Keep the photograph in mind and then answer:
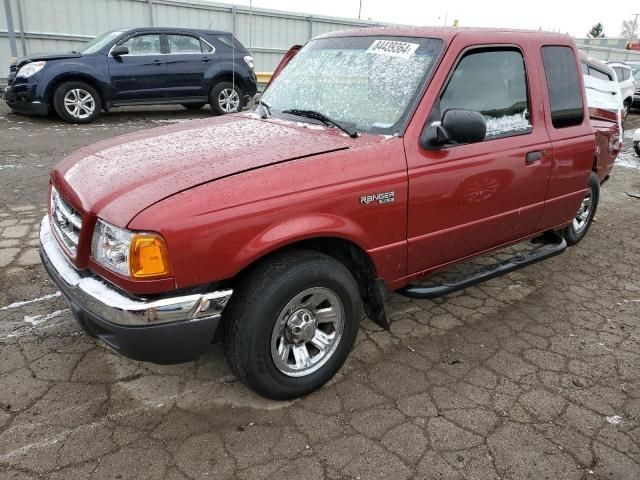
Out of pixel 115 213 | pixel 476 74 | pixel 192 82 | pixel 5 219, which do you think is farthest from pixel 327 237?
pixel 192 82

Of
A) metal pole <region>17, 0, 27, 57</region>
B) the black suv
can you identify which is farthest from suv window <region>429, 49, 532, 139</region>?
metal pole <region>17, 0, 27, 57</region>

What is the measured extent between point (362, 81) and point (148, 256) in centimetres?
173

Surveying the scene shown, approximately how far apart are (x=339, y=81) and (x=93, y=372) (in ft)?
7.47

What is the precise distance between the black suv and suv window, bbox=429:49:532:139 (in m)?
7.12

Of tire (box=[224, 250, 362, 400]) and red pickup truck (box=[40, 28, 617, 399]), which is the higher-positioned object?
red pickup truck (box=[40, 28, 617, 399])

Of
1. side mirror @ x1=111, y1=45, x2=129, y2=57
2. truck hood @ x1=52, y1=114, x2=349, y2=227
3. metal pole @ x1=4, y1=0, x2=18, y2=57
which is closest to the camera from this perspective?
truck hood @ x1=52, y1=114, x2=349, y2=227

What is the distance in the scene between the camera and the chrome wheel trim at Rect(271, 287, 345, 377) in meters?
2.62

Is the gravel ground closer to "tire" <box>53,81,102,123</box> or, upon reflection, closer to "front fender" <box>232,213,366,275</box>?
"front fender" <box>232,213,366,275</box>

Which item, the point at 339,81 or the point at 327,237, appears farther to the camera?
the point at 339,81

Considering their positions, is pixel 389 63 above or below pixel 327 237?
above

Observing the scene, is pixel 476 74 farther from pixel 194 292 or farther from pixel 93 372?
pixel 93 372

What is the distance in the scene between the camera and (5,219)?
5.04 metres

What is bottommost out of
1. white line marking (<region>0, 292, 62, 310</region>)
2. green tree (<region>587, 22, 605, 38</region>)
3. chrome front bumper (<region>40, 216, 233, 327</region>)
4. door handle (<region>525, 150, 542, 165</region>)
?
white line marking (<region>0, 292, 62, 310</region>)

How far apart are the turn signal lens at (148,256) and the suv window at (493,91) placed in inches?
64.7
